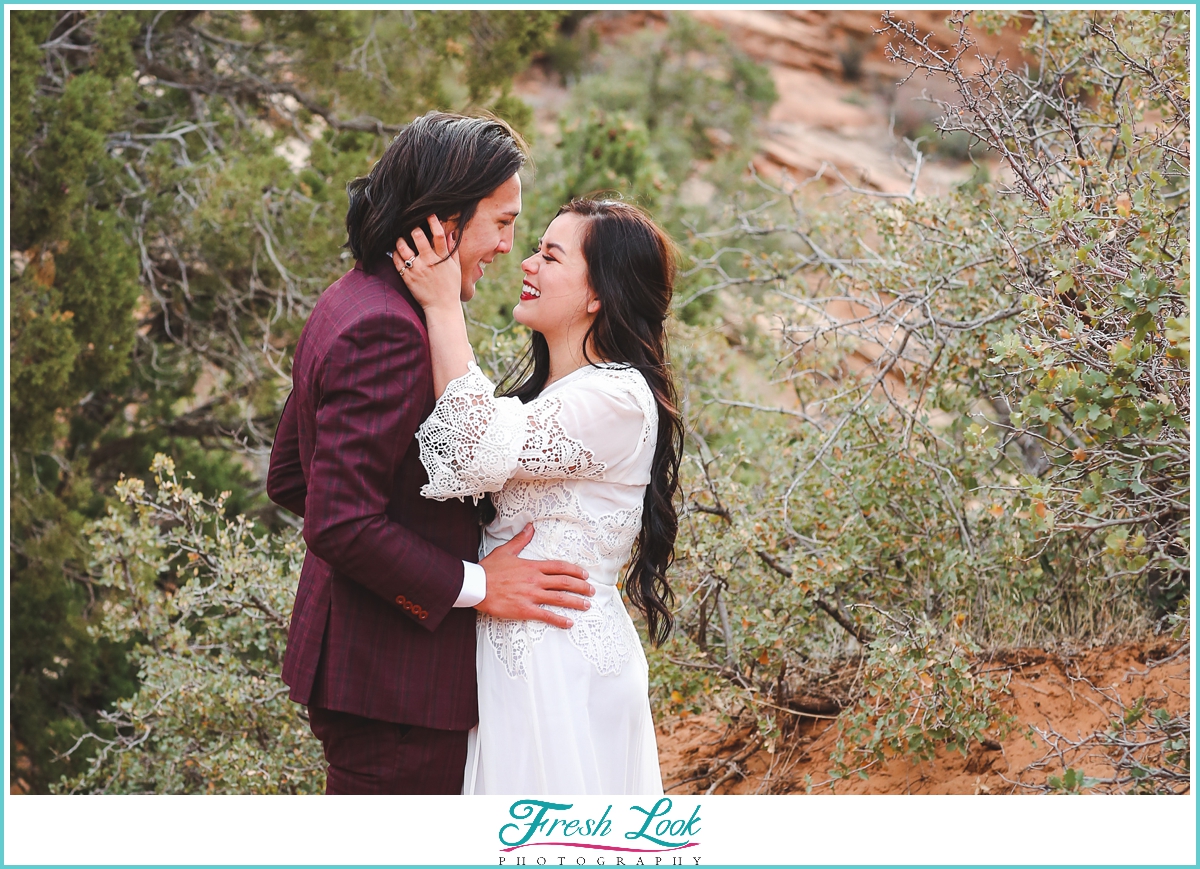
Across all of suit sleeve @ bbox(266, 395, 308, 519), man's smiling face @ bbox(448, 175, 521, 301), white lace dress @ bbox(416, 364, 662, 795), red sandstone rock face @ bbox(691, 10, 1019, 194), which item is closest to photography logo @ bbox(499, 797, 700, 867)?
white lace dress @ bbox(416, 364, 662, 795)

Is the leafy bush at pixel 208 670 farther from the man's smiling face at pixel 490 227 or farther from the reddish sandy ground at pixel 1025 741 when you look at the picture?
the man's smiling face at pixel 490 227

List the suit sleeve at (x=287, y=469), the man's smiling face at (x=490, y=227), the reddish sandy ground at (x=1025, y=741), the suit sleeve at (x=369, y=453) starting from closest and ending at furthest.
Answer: the suit sleeve at (x=369, y=453) < the man's smiling face at (x=490, y=227) < the suit sleeve at (x=287, y=469) < the reddish sandy ground at (x=1025, y=741)

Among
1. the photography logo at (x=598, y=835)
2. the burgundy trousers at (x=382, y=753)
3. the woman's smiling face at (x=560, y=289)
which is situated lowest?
the photography logo at (x=598, y=835)

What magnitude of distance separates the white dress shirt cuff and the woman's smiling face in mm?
546

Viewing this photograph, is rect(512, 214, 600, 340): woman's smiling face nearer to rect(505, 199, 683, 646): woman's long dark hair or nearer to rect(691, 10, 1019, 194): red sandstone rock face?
rect(505, 199, 683, 646): woman's long dark hair

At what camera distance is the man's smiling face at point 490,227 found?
212 centimetres

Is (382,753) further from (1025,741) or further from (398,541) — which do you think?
(1025,741)

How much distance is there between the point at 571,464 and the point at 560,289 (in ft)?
1.40

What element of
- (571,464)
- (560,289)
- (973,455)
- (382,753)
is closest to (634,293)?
(560,289)

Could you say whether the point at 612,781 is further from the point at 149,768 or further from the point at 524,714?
the point at 149,768

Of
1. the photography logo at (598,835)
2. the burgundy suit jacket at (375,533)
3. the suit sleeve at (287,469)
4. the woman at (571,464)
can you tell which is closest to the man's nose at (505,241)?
the woman at (571,464)

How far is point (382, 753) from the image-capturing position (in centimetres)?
207

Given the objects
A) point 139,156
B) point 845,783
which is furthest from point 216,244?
point 845,783

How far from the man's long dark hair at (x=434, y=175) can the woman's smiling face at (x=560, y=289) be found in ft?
0.67
